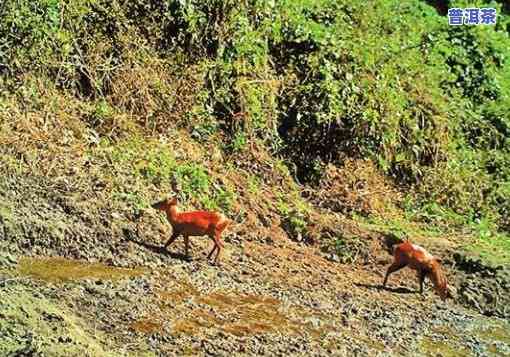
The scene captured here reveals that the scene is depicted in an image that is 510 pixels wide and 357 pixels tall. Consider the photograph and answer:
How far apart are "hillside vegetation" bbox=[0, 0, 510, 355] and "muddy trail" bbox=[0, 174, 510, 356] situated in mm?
35

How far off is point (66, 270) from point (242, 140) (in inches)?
170

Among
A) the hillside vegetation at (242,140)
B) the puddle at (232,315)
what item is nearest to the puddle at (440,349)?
the hillside vegetation at (242,140)

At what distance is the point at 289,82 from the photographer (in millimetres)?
12055

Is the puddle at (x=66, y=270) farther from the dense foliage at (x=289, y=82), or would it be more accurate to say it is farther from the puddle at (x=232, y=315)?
→ the dense foliage at (x=289, y=82)

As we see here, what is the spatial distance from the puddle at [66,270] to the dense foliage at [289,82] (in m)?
2.67

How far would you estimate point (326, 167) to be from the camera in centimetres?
1170

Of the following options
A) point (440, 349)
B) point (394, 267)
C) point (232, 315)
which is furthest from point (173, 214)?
point (440, 349)

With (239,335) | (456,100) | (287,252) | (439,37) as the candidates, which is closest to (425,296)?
(287,252)

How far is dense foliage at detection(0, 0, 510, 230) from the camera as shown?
10188 millimetres

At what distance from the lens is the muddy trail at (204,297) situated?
5953 millimetres

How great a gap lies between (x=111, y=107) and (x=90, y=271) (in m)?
3.34

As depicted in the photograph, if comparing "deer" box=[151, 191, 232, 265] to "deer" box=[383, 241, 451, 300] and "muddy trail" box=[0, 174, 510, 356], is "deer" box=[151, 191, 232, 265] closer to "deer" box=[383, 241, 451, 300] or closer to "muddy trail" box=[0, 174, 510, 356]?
"muddy trail" box=[0, 174, 510, 356]

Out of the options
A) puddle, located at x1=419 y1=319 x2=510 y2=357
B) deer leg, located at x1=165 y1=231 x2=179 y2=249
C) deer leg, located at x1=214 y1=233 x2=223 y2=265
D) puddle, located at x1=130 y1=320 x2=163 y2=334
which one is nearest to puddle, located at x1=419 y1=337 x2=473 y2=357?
puddle, located at x1=419 y1=319 x2=510 y2=357

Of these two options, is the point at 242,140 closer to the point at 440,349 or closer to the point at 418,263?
the point at 418,263
